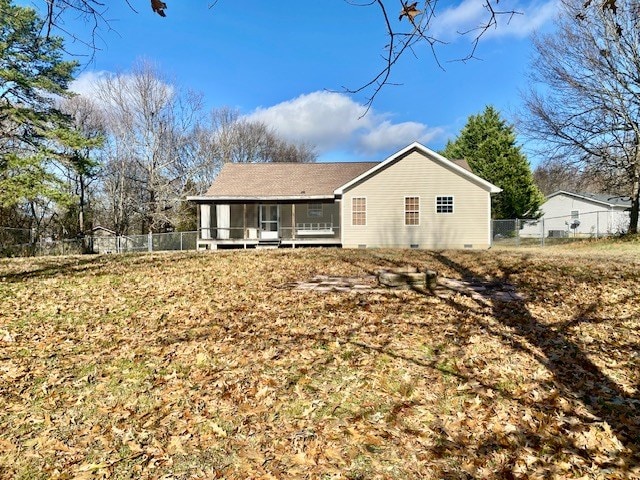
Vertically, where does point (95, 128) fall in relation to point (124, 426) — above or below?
above

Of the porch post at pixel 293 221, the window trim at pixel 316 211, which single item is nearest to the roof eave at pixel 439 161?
the window trim at pixel 316 211

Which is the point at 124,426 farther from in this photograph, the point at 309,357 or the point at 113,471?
the point at 309,357

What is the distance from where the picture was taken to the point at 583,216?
36219mm

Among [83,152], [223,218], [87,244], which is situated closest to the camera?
[223,218]

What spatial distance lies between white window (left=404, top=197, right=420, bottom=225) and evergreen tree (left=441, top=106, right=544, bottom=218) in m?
18.1

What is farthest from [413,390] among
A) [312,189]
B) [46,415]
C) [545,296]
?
[312,189]

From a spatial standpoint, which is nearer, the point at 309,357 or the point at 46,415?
the point at 46,415

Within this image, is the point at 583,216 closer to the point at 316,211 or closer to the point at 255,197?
the point at 316,211

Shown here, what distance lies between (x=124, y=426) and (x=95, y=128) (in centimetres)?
3340

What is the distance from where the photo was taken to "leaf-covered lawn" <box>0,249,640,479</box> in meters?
3.25

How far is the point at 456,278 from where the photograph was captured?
9.41m

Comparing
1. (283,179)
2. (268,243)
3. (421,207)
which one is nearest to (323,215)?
(283,179)

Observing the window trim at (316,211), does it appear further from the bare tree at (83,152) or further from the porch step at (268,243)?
the bare tree at (83,152)

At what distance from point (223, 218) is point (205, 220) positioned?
102 cm
